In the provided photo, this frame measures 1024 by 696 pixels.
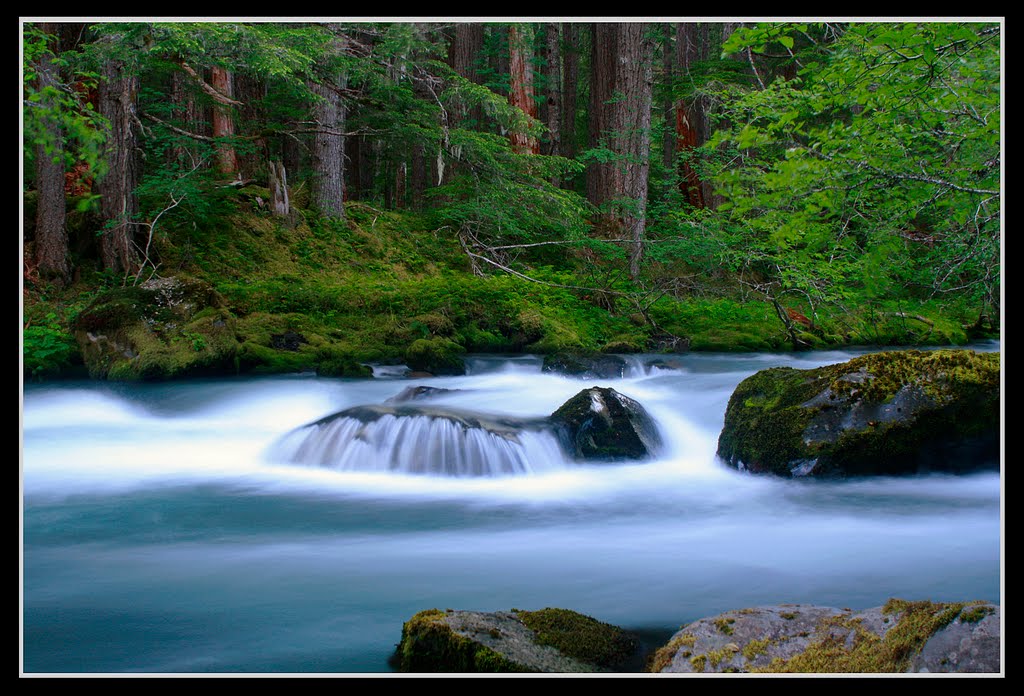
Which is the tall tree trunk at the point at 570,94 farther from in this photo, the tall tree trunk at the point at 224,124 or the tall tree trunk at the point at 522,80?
the tall tree trunk at the point at 224,124

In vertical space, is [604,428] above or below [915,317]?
below

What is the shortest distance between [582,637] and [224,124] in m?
7.23

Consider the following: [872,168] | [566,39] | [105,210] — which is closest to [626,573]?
[872,168]

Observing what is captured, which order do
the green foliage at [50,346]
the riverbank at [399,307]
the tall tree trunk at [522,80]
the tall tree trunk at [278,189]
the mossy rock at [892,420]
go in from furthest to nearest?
1. the tall tree trunk at [278,189]
2. the tall tree trunk at [522,80]
3. the riverbank at [399,307]
4. the green foliage at [50,346]
5. the mossy rock at [892,420]

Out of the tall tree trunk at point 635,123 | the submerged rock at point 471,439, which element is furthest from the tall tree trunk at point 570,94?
the submerged rock at point 471,439

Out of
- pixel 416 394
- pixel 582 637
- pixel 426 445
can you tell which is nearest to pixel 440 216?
pixel 416 394

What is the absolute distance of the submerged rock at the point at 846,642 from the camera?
7.09ft

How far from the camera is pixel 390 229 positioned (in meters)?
7.98

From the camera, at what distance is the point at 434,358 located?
6.62 m

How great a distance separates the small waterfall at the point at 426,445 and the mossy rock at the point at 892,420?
1378 millimetres

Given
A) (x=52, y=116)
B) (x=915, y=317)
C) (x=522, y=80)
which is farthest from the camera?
(x=522, y=80)

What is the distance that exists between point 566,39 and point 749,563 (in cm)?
686

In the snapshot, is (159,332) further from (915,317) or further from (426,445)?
(915,317)

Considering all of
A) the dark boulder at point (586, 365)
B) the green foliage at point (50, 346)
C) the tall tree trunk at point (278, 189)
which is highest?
the tall tree trunk at point (278, 189)
